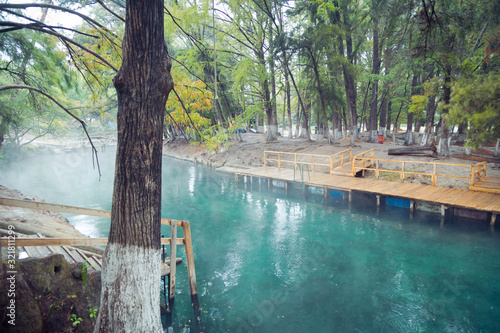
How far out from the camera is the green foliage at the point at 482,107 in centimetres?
880

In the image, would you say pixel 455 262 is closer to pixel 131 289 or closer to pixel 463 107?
pixel 463 107

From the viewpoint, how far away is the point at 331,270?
27.0ft

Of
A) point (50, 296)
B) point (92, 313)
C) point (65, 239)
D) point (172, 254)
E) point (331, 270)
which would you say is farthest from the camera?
point (331, 270)

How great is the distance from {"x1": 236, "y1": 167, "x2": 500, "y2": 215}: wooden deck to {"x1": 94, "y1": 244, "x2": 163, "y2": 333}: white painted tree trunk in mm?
11288

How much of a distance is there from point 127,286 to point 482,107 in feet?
39.6

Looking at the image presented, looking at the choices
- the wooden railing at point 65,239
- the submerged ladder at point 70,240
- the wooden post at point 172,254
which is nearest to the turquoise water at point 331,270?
the wooden post at point 172,254

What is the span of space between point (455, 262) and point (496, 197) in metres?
4.17

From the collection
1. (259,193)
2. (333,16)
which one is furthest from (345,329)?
(333,16)

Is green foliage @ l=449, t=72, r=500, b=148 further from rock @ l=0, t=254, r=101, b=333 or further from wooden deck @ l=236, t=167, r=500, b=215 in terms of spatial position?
rock @ l=0, t=254, r=101, b=333

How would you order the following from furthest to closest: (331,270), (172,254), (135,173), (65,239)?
1. (331,270)
2. (172,254)
3. (65,239)
4. (135,173)

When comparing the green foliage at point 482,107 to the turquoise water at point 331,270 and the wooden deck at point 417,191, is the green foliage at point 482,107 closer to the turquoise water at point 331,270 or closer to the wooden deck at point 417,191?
the wooden deck at point 417,191

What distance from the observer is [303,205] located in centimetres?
1486

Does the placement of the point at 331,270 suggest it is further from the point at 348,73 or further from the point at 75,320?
the point at 348,73

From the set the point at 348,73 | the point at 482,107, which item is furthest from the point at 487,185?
the point at 348,73
